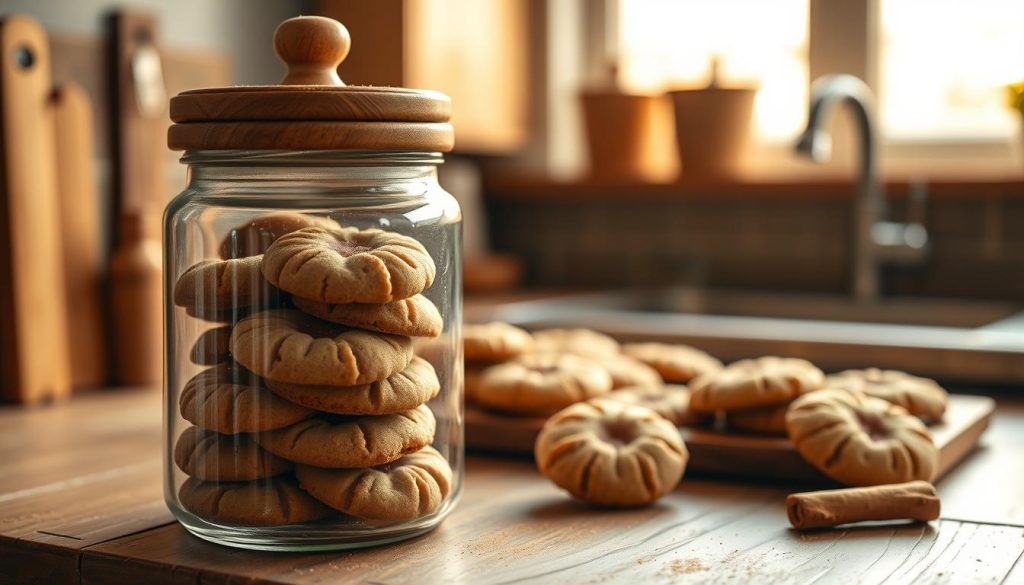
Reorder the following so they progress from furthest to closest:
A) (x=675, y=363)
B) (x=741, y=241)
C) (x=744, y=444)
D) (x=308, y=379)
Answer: (x=741, y=241) < (x=675, y=363) < (x=744, y=444) < (x=308, y=379)

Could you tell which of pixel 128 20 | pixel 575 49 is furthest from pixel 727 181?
pixel 128 20

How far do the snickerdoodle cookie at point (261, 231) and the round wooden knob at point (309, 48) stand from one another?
0.33 ft

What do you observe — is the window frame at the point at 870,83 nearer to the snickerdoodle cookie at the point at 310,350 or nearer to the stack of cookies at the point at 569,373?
the stack of cookies at the point at 569,373

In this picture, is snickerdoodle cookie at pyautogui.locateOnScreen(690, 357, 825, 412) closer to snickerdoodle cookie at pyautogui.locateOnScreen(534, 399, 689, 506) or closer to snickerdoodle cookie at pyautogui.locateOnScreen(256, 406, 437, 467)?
snickerdoodle cookie at pyautogui.locateOnScreen(534, 399, 689, 506)

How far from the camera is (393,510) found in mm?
842

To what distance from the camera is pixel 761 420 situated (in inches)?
44.2

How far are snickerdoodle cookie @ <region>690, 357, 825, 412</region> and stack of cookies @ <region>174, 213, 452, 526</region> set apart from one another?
0.36m

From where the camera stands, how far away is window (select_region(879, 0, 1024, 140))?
7.69 ft

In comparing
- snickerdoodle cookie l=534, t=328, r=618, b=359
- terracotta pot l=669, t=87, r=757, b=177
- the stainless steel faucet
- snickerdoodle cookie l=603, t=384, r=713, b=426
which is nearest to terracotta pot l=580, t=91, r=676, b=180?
terracotta pot l=669, t=87, r=757, b=177

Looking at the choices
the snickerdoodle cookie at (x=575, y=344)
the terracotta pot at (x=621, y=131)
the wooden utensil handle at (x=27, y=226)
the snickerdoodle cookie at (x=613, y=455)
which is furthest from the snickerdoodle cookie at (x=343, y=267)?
the terracotta pot at (x=621, y=131)

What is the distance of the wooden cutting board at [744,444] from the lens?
3.52 ft

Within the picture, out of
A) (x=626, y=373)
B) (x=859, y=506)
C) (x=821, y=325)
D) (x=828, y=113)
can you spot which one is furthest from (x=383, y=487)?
(x=828, y=113)

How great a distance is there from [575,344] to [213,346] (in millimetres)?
668

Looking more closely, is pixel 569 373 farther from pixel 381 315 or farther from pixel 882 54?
pixel 882 54
